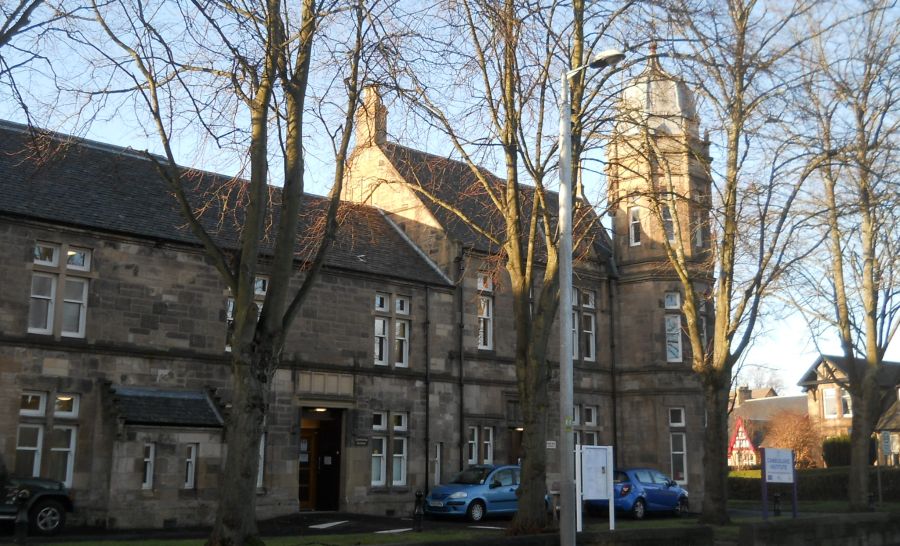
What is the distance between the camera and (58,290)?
21.7 meters

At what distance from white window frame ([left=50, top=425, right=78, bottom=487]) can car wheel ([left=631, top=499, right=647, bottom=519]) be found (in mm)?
15416

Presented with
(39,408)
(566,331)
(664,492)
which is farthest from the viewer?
(664,492)

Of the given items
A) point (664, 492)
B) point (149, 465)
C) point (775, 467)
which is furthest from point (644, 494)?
point (149, 465)

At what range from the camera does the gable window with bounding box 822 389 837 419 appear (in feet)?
222

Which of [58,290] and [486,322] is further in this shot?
[486,322]

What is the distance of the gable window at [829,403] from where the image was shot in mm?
67688

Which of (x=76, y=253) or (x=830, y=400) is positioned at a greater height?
(x=76, y=253)

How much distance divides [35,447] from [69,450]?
737mm

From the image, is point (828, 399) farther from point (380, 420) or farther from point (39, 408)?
point (39, 408)

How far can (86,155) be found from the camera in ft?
83.8

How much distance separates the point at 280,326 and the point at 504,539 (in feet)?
15.3

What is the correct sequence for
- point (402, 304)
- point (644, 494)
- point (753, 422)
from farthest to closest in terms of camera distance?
point (753, 422) < point (402, 304) < point (644, 494)

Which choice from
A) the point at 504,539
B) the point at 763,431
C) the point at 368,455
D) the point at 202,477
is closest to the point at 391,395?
the point at 368,455

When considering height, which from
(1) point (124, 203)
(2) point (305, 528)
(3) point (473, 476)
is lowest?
(2) point (305, 528)
